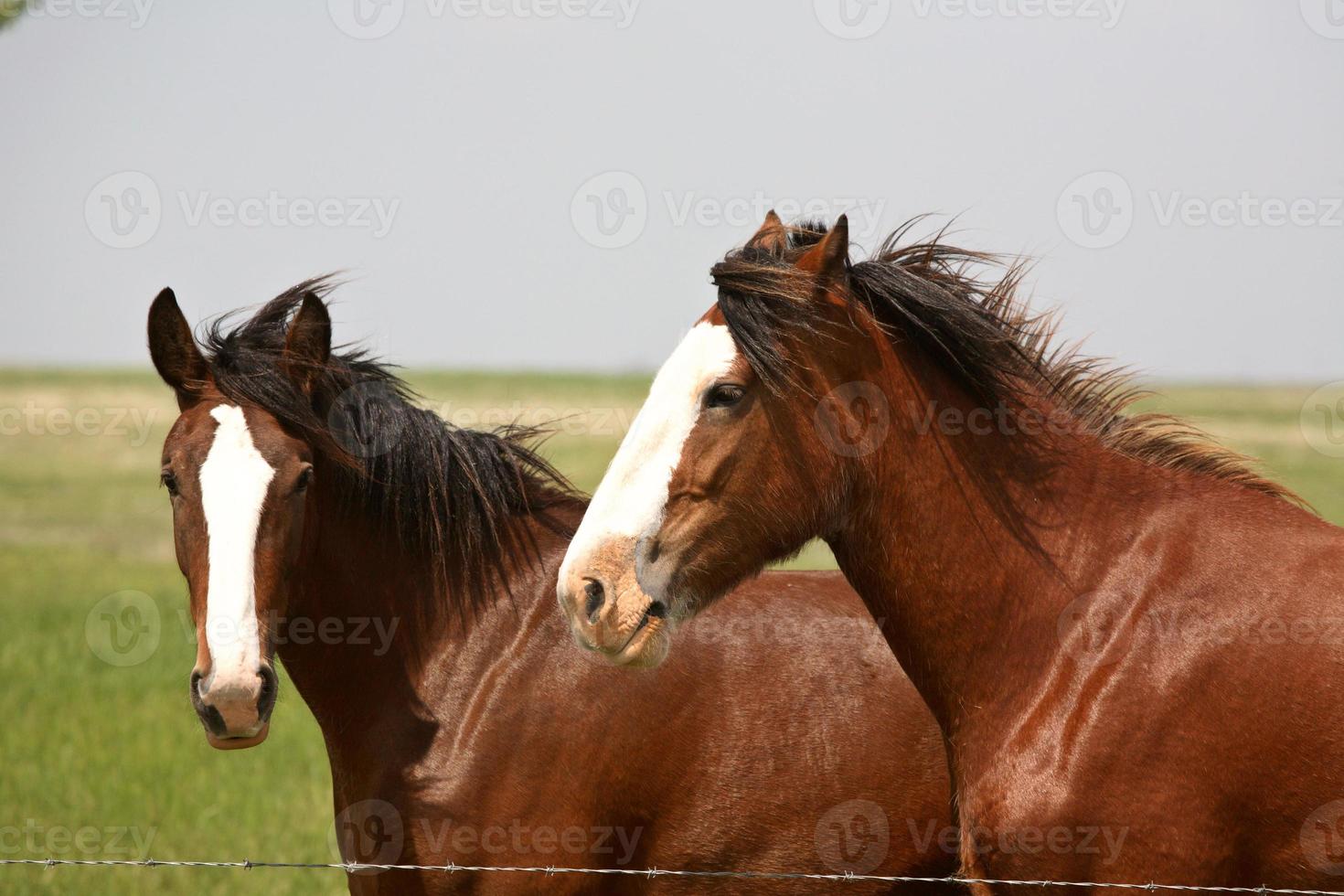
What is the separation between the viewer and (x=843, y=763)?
425 cm

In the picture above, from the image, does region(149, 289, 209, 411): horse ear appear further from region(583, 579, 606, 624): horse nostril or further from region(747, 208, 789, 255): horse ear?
region(747, 208, 789, 255): horse ear

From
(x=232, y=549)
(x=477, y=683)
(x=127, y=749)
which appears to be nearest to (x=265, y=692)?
(x=232, y=549)

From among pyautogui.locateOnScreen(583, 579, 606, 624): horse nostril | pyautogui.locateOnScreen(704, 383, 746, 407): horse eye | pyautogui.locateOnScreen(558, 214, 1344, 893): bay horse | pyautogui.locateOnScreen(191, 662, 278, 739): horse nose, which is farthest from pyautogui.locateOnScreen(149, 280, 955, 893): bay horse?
pyautogui.locateOnScreen(704, 383, 746, 407): horse eye

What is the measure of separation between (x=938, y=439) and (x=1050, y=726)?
846 millimetres

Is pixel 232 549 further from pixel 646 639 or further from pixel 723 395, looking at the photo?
pixel 723 395

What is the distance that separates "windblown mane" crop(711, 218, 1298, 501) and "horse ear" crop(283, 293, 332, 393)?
5.19 feet

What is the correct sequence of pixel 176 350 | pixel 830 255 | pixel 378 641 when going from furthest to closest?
pixel 378 641 → pixel 176 350 → pixel 830 255

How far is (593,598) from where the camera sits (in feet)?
10.7

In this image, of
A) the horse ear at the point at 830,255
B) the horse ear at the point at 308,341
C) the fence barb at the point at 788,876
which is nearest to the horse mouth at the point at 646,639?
the fence barb at the point at 788,876

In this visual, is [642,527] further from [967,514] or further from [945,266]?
[945,266]

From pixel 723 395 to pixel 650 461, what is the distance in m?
0.28

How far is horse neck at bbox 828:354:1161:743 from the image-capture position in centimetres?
338

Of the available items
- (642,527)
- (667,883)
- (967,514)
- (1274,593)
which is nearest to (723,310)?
(642,527)

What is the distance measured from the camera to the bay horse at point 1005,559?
304 cm
